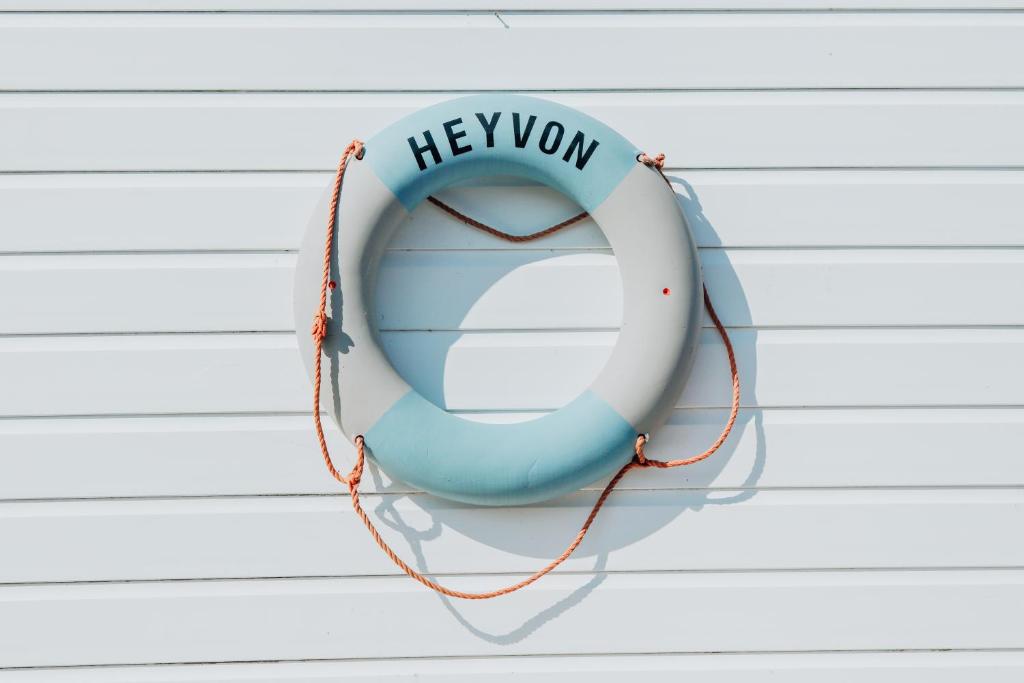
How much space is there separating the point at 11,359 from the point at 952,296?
1.51m

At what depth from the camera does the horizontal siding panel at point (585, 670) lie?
1207 mm

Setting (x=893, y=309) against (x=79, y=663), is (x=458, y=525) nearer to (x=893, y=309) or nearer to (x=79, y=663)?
(x=79, y=663)

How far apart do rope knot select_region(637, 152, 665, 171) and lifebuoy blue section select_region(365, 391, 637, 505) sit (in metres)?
0.37

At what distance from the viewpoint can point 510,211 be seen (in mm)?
1205

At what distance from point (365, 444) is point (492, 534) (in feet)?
0.83

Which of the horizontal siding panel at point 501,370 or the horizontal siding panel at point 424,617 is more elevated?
the horizontal siding panel at point 501,370

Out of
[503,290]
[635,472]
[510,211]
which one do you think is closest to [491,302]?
[503,290]

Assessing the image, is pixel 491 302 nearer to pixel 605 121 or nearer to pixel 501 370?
pixel 501 370

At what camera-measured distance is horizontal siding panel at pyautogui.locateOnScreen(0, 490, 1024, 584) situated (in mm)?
1194

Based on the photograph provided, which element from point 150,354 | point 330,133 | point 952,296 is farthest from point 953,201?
point 150,354

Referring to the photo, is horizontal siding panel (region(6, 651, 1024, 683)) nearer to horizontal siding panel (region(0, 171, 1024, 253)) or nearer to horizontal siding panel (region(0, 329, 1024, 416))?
horizontal siding panel (region(0, 329, 1024, 416))

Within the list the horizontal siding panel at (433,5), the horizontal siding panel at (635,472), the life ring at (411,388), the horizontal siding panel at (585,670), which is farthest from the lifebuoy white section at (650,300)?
the horizontal siding panel at (585,670)

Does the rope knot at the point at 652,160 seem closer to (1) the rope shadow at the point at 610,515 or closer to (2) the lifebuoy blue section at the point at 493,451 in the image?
(1) the rope shadow at the point at 610,515

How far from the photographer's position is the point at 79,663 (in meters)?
1.20
